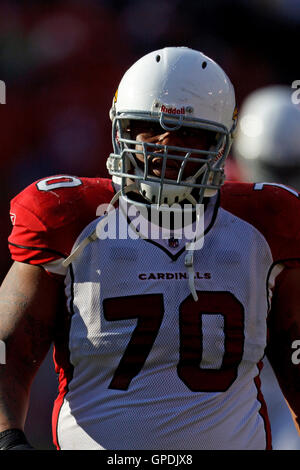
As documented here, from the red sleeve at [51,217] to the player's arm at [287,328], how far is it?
1.68 ft

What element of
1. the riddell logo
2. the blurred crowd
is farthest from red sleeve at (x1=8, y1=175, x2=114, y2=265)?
the blurred crowd

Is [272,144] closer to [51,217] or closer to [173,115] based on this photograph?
[173,115]

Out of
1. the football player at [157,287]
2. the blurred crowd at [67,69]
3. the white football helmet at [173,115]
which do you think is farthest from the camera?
the blurred crowd at [67,69]

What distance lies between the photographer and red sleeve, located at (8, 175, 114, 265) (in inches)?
71.1

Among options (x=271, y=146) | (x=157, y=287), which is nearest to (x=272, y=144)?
(x=271, y=146)

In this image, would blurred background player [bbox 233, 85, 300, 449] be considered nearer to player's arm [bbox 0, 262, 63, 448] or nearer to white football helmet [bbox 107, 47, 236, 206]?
white football helmet [bbox 107, 47, 236, 206]

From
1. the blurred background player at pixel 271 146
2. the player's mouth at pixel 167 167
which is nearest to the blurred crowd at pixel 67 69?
the blurred background player at pixel 271 146

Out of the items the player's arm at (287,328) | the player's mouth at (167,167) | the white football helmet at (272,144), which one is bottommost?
the player's arm at (287,328)

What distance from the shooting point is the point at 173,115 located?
6.08ft

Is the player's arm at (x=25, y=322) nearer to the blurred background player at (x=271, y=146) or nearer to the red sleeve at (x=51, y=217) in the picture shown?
the red sleeve at (x=51, y=217)

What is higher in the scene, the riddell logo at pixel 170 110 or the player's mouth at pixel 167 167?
the riddell logo at pixel 170 110

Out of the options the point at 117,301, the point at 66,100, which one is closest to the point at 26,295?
the point at 117,301

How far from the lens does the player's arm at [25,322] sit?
176 cm

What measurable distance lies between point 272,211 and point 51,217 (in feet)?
1.89
